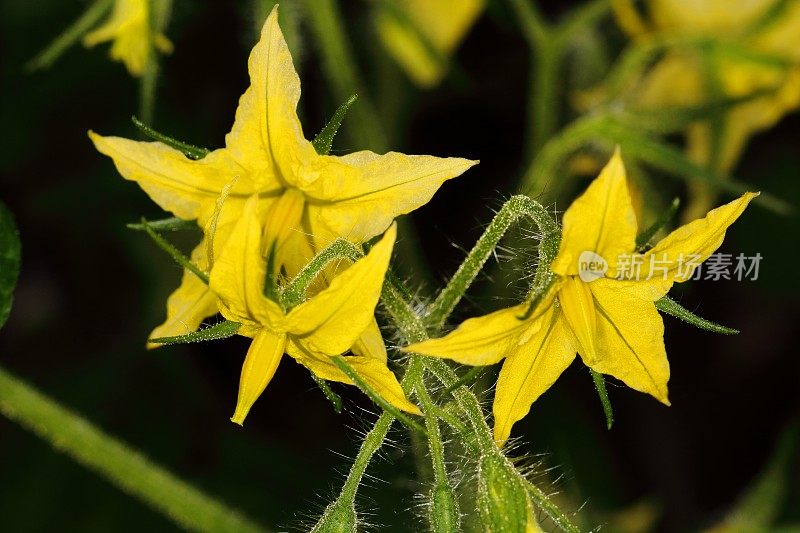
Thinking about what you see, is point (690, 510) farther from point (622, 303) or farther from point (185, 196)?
point (185, 196)

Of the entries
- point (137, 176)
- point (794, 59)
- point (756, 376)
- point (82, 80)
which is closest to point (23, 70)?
point (82, 80)

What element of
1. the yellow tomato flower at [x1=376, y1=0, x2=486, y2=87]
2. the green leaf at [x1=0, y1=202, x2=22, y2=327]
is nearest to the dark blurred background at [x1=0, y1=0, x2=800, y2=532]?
the yellow tomato flower at [x1=376, y1=0, x2=486, y2=87]

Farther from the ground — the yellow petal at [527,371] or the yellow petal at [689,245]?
the yellow petal at [689,245]

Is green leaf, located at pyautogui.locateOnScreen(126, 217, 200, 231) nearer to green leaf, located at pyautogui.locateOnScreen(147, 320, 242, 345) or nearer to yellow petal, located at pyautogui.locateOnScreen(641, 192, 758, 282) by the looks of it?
green leaf, located at pyautogui.locateOnScreen(147, 320, 242, 345)

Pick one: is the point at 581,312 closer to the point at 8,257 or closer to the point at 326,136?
the point at 326,136

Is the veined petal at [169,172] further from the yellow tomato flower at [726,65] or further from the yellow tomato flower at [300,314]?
the yellow tomato flower at [726,65]


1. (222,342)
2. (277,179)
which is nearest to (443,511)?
(277,179)
